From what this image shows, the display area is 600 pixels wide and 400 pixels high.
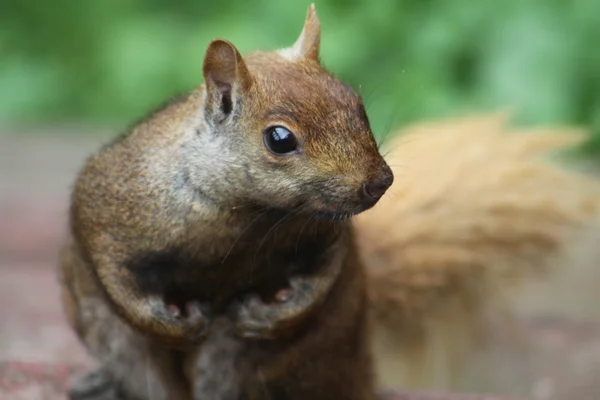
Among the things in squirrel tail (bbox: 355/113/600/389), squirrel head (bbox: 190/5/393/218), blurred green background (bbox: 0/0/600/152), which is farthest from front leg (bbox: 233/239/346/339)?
blurred green background (bbox: 0/0/600/152)

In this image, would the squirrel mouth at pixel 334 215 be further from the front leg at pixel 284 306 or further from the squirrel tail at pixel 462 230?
the squirrel tail at pixel 462 230

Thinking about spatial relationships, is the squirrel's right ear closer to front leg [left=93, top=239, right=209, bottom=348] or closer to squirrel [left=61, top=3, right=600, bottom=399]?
squirrel [left=61, top=3, right=600, bottom=399]

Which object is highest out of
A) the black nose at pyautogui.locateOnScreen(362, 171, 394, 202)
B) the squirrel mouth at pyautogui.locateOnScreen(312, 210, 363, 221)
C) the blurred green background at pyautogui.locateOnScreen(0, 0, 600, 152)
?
the blurred green background at pyautogui.locateOnScreen(0, 0, 600, 152)

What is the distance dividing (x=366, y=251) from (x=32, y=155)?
2.85 metres

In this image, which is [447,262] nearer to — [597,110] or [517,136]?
[517,136]

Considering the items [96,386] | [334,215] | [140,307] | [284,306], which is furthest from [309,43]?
[96,386]

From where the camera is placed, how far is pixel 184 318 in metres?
2.66

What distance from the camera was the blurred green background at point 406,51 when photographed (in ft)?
16.8

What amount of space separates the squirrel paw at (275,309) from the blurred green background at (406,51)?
232cm

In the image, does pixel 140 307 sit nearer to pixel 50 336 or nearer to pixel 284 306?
pixel 284 306

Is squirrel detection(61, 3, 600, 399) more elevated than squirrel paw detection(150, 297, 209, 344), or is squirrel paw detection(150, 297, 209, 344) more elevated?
squirrel detection(61, 3, 600, 399)

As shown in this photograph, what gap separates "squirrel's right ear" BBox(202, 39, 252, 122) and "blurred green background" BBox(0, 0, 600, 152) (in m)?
2.49

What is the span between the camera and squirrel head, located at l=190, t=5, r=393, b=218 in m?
2.31

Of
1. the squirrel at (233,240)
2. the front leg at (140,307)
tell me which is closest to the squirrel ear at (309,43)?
the squirrel at (233,240)
